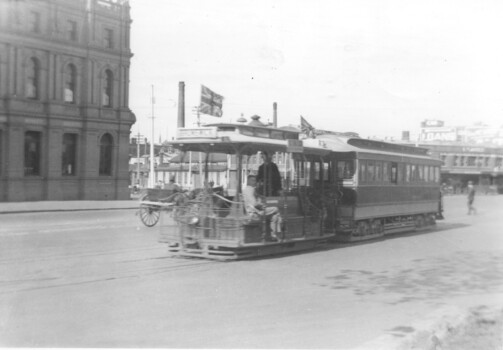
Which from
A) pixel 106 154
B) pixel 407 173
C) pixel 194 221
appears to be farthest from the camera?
pixel 106 154

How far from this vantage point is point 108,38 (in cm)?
3934

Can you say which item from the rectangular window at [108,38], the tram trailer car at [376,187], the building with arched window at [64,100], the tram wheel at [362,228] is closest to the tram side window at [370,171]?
the tram trailer car at [376,187]

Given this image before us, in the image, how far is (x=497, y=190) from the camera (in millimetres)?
83188

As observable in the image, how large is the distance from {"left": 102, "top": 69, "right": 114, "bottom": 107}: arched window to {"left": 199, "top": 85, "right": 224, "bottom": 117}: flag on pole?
12.2m

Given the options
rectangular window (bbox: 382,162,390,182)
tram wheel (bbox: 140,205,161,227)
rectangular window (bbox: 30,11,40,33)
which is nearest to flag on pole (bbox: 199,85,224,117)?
tram wheel (bbox: 140,205,161,227)

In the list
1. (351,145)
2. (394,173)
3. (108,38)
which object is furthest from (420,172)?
(108,38)

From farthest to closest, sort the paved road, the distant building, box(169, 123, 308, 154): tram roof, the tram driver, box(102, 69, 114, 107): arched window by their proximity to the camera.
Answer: the distant building
box(102, 69, 114, 107): arched window
the tram driver
box(169, 123, 308, 154): tram roof
the paved road

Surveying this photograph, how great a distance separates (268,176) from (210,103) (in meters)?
16.7

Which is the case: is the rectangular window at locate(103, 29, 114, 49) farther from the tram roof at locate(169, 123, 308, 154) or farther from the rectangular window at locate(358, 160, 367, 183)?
the tram roof at locate(169, 123, 308, 154)

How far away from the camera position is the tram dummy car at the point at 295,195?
12.3 m

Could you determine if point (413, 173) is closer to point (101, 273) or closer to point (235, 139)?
point (235, 139)

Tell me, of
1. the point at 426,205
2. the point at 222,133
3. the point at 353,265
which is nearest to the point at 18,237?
the point at 222,133

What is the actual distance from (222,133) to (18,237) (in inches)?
263

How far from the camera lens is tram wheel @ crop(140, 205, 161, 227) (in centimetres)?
2020
